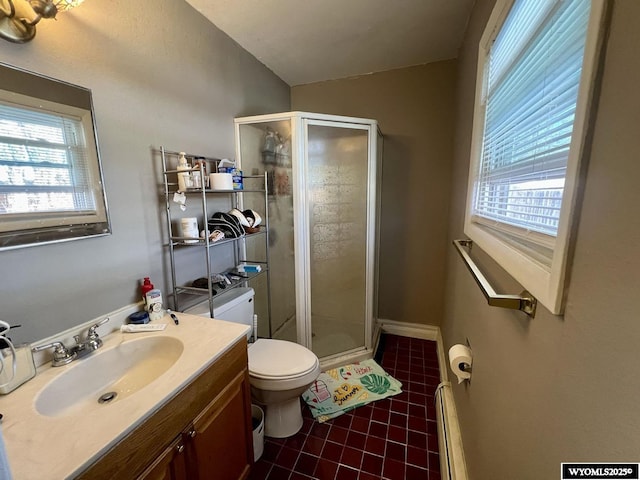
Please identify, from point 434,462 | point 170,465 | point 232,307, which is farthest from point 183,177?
point 434,462

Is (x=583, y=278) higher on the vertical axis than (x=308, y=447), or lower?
higher

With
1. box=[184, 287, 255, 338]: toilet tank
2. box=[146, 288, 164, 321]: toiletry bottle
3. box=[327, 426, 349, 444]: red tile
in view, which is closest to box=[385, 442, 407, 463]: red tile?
box=[327, 426, 349, 444]: red tile

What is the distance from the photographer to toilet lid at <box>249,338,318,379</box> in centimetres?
144

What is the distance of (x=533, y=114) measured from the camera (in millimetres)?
758

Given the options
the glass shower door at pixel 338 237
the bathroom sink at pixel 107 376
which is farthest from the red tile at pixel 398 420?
the bathroom sink at pixel 107 376

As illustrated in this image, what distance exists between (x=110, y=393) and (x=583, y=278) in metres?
1.43

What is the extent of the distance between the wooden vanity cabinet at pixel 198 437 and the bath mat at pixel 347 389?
0.63 meters

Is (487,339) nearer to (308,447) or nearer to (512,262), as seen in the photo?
(512,262)

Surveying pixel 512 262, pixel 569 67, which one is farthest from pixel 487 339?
pixel 569 67

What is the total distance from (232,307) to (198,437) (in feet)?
2.42

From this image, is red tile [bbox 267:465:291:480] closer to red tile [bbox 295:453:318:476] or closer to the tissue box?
red tile [bbox 295:453:318:476]

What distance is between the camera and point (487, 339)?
1012 millimetres

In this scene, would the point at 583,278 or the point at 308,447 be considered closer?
the point at 583,278

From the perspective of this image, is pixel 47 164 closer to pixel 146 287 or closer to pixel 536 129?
pixel 146 287
